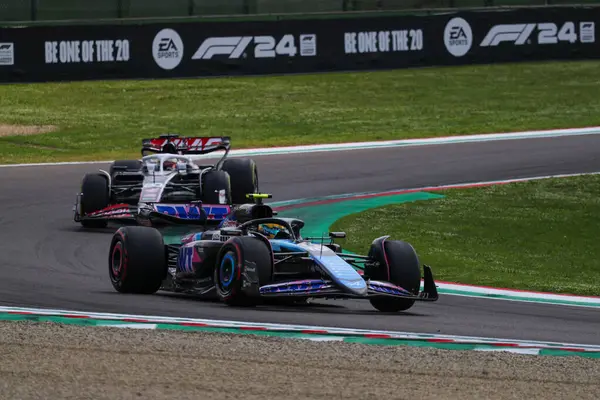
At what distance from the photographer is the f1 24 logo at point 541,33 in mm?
35094

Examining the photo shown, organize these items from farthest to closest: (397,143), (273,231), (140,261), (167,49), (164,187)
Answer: (167,49)
(397,143)
(164,187)
(140,261)
(273,231)

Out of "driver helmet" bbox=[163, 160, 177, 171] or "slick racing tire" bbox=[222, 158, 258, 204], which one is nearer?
"driver helmet" bbox=[163, 160, 177, 171]

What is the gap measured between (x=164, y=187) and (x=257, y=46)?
1352cm

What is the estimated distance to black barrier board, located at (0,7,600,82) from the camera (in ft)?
105

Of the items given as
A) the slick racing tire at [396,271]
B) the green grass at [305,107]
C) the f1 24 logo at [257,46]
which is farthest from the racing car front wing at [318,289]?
the f1 24 logo at [257,46]

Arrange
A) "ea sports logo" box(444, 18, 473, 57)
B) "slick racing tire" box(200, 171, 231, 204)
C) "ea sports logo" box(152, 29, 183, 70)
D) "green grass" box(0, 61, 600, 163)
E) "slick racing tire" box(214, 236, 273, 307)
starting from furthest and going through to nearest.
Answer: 1. "ea sports logo" box(444, 18, 473, 57)
2. "ea sports logo" box(152, 29, 183, 70)
3. "green grass" box(0, 61, 600, 163)
4. "slick racing tire" box(200, 171, 231, 204)
5. "slick racing tire" box(214, 236, 273, 307)

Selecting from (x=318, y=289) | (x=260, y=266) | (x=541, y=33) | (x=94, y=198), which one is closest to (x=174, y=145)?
(x=94, y=198)

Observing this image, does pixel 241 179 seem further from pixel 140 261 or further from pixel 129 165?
pixel 140 261

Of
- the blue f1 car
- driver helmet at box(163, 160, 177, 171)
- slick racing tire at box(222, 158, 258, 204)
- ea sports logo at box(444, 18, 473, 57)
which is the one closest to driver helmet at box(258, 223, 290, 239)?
the blue f1 car

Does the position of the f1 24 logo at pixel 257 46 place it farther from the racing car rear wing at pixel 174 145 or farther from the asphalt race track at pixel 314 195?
the racing car rear wing at pixel 174 145

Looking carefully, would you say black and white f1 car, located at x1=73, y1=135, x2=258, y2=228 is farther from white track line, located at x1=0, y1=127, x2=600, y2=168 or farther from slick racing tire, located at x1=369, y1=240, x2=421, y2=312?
slick racing tire, located at x1=369, y1=240, x2=421, y2=312

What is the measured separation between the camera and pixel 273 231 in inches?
529

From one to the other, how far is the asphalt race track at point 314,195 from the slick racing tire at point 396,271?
179 millimetres

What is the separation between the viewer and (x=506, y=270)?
1694cm
